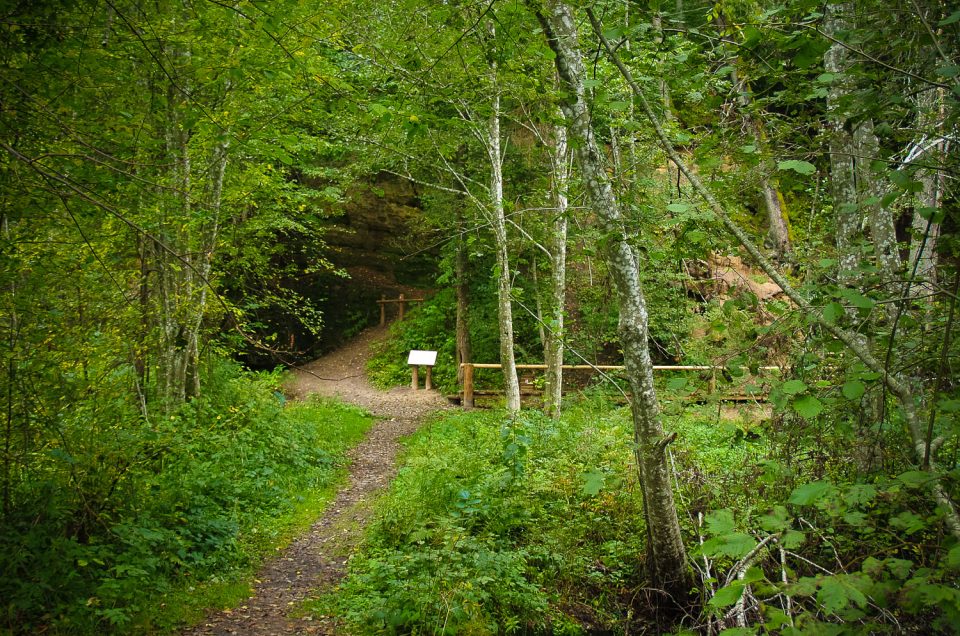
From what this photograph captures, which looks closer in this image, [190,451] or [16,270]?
[16,270]

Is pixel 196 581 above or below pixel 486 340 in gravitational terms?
below

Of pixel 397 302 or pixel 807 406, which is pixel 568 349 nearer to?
pixel 807 406

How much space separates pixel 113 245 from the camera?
586 cm

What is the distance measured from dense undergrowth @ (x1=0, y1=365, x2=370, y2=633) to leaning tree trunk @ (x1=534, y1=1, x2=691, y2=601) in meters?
3.90

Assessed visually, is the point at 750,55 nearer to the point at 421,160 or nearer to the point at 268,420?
the point at 268,420

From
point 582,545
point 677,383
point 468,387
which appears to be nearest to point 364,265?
point 468,387

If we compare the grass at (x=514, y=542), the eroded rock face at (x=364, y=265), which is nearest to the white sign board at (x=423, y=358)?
the eroded rock face at (x=364, y=265)

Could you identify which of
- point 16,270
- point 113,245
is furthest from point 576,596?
point 113,245

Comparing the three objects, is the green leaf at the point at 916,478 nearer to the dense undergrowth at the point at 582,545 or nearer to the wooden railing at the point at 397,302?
the dense undergrowth at the point at 582,545

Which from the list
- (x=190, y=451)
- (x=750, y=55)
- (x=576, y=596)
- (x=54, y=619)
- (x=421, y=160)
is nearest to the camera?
(x=750, y=55)

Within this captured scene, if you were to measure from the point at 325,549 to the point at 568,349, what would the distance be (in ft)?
12.7

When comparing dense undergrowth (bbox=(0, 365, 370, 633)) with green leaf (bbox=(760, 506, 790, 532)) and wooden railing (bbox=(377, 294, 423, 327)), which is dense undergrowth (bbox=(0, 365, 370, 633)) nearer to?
green leaf (bbox=(760, 506, 790, 532))

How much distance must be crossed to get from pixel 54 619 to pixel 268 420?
5.90 metres

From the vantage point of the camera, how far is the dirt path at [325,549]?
478 cm
